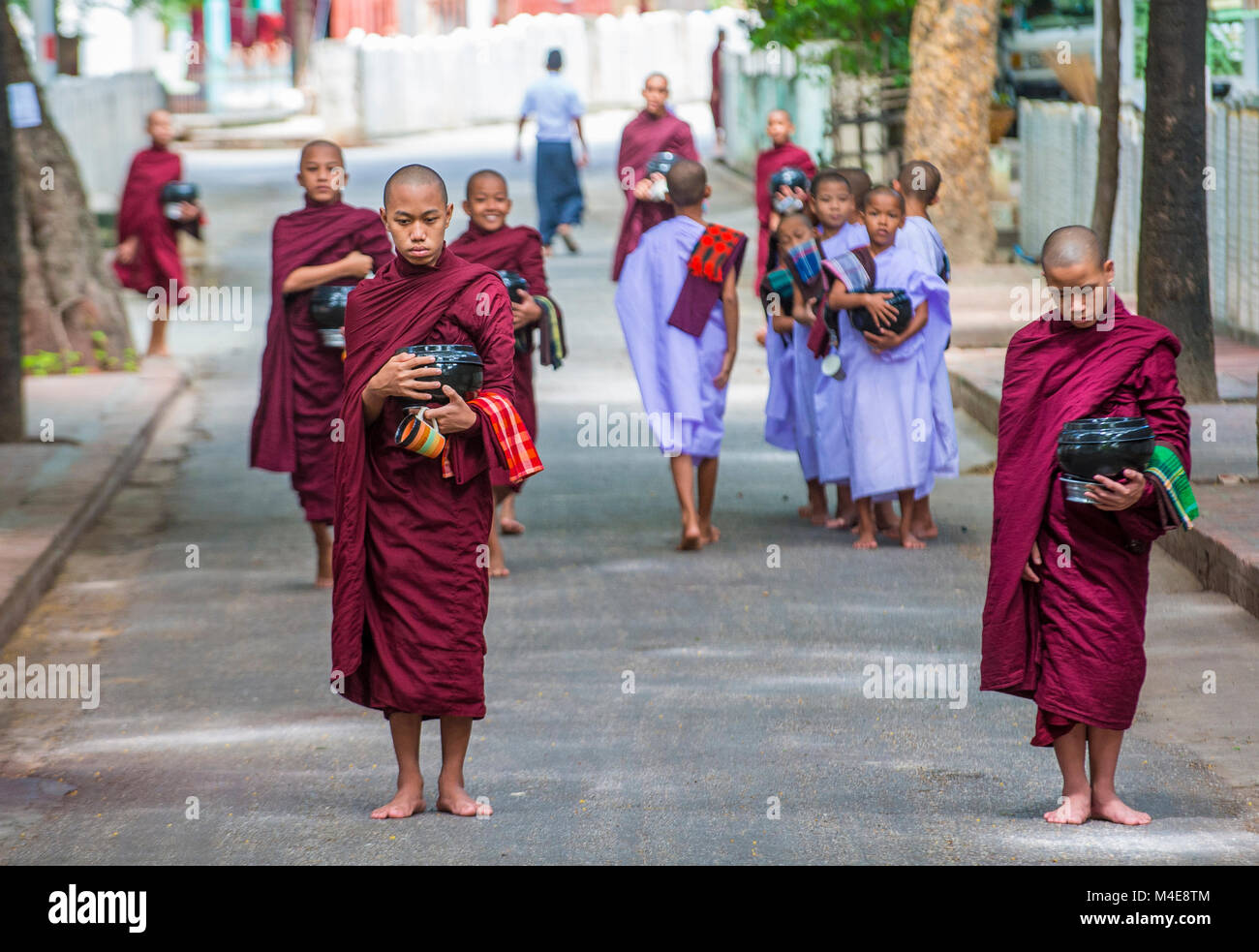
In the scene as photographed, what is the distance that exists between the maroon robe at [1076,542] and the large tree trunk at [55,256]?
11.2 metres

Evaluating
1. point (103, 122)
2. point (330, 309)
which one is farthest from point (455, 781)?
point (103, 122)

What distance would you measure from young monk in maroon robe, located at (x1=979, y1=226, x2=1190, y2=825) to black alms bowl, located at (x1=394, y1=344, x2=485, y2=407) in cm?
152

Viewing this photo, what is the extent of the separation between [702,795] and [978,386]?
7795 millimetres

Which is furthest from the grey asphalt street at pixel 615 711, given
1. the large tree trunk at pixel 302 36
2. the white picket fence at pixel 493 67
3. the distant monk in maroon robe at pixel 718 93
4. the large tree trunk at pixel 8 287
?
the large tree trunk at pixel 302 36

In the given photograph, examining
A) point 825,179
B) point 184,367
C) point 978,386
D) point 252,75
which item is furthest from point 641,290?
point 252,75

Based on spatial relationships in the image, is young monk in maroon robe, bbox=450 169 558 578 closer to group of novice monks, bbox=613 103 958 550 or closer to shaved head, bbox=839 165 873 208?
group of novice monks, bbox=613 103 958 550

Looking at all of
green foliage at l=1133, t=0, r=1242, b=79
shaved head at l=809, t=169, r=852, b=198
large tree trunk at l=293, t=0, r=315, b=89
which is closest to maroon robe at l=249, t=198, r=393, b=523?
shaved head at l=809, t=169, r=852, b=198

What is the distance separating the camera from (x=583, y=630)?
823 centimetres

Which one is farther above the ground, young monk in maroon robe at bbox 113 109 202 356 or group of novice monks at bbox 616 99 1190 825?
young monk in maroon robe at bbox 113 109 202 356

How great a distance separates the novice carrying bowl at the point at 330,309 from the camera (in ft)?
28.4

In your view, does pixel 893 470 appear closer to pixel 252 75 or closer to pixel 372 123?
pixel 372 123

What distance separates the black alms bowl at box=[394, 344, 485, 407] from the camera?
5.37 meters

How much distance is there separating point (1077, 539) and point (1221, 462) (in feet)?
17.5

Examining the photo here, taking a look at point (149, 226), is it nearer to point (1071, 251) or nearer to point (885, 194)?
point (885, 194)
